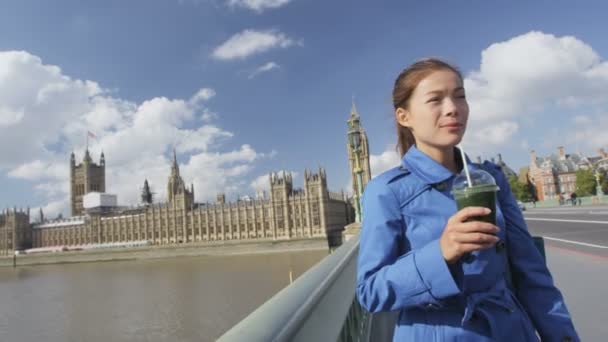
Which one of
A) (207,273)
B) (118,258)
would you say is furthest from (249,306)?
(118,258)

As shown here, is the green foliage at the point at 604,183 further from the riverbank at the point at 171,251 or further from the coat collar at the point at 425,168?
the coat collar at the point at 425,168

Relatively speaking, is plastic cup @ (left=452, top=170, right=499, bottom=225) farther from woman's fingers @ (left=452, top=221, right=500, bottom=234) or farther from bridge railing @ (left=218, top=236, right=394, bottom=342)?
bridge railing @ (left=218, top=236, right=394, bottom=342)

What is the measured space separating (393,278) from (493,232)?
0.29m

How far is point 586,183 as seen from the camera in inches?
2243

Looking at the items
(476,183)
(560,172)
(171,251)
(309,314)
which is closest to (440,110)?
(476,183)

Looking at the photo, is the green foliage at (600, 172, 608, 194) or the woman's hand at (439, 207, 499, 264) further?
the green foliage at (600, 172, 608, 194)

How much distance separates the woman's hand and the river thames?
55.7 feet

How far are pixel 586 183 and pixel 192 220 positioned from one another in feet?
199

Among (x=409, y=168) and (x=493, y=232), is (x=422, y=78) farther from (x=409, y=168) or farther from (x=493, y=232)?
(x=493, y=232)

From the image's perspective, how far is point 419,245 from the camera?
124cm

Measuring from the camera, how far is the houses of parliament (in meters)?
62.1

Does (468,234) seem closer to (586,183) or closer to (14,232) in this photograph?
(586,183)

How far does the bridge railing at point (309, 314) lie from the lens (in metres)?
1.16

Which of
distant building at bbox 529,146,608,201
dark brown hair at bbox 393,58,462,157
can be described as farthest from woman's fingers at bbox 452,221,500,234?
distant building at bbox 529,146,608,201
